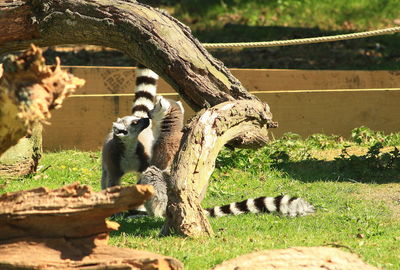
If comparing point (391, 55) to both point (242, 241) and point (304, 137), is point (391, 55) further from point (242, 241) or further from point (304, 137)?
point (242, 241)

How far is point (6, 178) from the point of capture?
761 cm

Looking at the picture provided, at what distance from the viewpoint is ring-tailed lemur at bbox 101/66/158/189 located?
731cm

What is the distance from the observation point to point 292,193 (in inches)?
284

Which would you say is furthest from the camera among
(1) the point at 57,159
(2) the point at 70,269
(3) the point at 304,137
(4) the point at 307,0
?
(4) the point at 307,0

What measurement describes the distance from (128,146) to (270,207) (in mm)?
1908

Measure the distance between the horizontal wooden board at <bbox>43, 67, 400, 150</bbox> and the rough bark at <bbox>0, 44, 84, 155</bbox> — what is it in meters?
6.05

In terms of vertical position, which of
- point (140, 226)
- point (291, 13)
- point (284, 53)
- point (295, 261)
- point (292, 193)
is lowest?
point (140, 226)

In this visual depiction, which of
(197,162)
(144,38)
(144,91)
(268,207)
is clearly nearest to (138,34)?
(144,38)

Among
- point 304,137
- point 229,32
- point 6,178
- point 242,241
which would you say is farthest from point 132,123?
point 229,32

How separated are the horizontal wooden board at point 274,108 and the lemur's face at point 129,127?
77.0 inches

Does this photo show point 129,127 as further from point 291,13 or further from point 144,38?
point 291,13

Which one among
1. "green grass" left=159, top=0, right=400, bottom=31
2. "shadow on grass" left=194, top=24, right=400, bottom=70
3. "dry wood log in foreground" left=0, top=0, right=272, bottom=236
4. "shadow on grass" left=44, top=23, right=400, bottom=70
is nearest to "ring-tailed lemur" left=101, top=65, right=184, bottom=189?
"dry wood log in foreground" left=0, top=0, right=272, bottom=236

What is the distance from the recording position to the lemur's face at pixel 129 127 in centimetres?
740

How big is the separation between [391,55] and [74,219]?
11.4 meters
